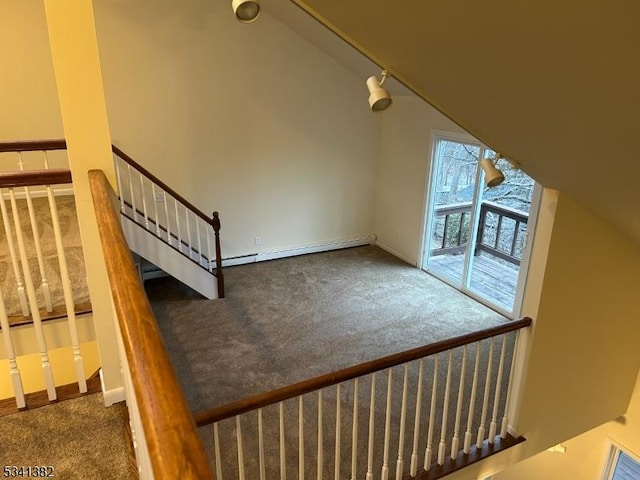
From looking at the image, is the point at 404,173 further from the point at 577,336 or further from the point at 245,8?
the point at 245,8

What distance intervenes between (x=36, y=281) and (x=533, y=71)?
10.4ft

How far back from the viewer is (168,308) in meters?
5.27

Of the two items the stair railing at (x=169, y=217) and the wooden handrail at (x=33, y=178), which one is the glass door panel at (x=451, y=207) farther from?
the wooden handrail at (x=33, y=178)

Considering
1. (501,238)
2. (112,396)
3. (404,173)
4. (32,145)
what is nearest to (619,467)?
(501,238)

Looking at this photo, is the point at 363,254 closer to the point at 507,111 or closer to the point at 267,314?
the point at 267,314

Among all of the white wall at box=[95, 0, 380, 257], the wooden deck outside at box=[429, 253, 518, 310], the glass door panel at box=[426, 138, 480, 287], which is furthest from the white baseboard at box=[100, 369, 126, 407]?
the glass door panel at box=[426, 138, 480, 287]

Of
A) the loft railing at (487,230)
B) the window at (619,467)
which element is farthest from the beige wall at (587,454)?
the loft railing at (487,230)

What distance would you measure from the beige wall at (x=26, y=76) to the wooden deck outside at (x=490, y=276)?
5.19 metres

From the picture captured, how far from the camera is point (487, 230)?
19.4 feet

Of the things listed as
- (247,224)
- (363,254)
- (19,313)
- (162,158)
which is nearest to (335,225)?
(363,254)

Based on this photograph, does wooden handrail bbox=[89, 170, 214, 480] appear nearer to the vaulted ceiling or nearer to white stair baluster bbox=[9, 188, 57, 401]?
white stair baluster bbox=[9, 188, 57, 401]

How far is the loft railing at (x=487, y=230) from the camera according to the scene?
18.2 feet

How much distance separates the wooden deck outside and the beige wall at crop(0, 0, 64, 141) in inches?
204

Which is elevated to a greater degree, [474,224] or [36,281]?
[36,281]
